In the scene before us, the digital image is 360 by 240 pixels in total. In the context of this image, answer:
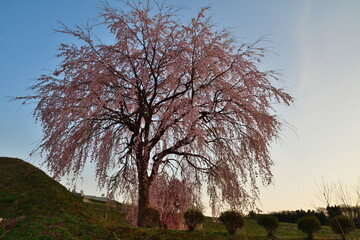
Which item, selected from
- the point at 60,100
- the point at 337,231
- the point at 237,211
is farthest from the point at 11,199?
the point at 337,231

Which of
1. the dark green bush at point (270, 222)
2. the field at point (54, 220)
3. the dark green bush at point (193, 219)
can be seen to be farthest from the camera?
the dark green bush at point (270, 222)

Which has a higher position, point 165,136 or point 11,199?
point 165,136

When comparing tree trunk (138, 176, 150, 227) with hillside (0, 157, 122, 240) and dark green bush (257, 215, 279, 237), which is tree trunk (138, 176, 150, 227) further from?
dark green bush (257, 215, 279, 237)

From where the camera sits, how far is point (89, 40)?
53.4 ft

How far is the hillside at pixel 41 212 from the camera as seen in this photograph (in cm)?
1243

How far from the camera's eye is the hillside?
40.8ft

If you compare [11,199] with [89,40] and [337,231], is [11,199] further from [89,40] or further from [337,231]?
[337,231]

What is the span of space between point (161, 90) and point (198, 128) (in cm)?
507

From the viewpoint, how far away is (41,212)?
1429cm

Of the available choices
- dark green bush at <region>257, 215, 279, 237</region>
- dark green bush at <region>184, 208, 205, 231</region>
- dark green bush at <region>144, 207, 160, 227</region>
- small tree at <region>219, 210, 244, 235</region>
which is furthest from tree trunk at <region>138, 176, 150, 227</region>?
dark green bush at <region>257, 215, 279, 237</region>

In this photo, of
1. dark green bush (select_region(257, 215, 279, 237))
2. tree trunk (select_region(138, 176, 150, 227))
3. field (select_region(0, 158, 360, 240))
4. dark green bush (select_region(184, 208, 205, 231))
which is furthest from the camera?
tree trunk (select_region(138, 176, 150, 227))

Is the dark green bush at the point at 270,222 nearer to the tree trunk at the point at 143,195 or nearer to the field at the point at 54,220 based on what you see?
the field at the point at 54,220

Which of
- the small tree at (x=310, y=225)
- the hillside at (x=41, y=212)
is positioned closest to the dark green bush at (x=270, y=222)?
the small tree at (x=310, y=225)

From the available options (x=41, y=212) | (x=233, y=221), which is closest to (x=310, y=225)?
(x=233, y=221)
